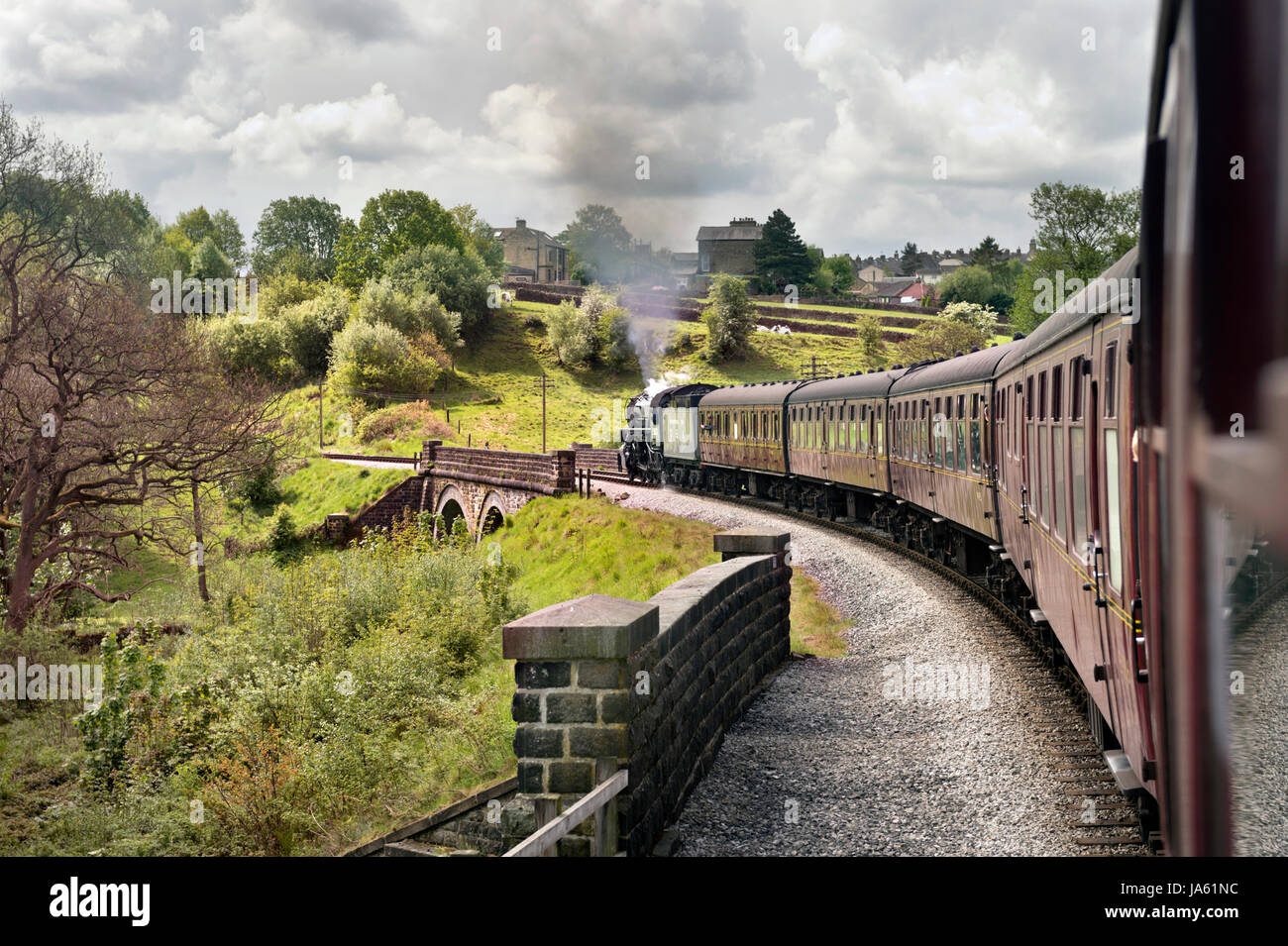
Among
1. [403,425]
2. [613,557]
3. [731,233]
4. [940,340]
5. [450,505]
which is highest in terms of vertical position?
[731,233]

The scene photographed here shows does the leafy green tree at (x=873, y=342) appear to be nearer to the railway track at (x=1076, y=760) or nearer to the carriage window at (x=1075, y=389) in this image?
the railway track at (x=1076, y=760)

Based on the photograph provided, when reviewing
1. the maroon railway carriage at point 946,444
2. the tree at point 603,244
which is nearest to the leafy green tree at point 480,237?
the tree at point 603,244

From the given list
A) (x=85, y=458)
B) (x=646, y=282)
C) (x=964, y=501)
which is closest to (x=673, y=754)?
(x=964, y=501)

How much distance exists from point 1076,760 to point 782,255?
94085mm

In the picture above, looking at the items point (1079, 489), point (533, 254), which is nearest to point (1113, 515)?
point (1079, 489)

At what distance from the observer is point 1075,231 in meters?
55.3

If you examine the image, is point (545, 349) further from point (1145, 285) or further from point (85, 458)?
point (1145, 285)

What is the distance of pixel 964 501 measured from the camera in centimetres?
1428

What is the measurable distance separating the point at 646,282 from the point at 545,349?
1826cm

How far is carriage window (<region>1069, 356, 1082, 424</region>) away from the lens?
6.10 meters

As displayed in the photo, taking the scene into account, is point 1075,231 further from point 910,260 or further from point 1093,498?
point 910,260

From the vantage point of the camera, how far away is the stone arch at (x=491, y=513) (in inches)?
1592

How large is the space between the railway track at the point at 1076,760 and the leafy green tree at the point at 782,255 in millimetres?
87634

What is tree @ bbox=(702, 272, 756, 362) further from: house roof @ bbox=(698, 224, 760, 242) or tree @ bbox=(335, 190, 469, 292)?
house roof @ bbox=(698, 224, 760, 242)
